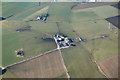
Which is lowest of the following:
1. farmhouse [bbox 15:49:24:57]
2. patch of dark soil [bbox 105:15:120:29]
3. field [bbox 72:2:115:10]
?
farmhouse [bbox 15:49:24:57]

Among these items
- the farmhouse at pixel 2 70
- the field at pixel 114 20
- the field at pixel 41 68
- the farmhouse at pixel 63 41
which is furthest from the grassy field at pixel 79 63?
the field at pixel 114 20

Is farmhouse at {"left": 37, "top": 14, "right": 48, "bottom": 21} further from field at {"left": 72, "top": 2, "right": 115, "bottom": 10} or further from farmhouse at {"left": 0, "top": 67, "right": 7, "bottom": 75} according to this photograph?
farmhouse at {"left": 0, "top": 67, "right": 7, "bottom": 75}

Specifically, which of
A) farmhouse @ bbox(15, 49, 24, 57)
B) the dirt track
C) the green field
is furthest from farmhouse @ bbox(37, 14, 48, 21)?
the dirt track

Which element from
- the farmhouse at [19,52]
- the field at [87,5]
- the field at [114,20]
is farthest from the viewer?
the field at [87,5]

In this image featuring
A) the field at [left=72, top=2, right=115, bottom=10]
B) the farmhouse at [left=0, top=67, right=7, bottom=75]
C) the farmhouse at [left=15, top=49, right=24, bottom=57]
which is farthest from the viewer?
the field at [left=72, top=2, right=115, bottom=10]

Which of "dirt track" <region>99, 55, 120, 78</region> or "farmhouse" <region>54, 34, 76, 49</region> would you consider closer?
"dirt track" <region>99, 55, 120, 78</region>

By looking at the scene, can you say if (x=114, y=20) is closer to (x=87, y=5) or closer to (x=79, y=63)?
(x=87, y=5)

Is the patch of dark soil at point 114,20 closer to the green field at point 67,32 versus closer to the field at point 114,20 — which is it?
the field at point 114,20
